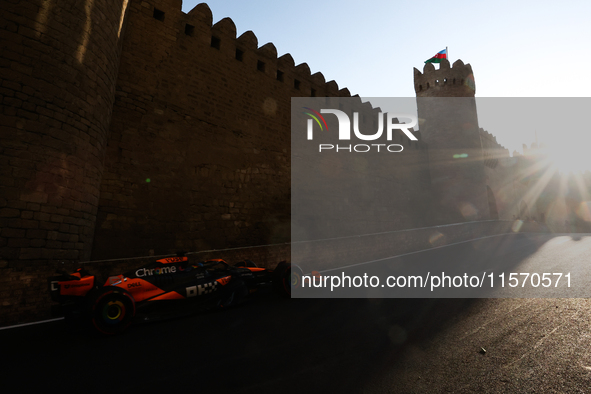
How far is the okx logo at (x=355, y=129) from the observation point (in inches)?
555

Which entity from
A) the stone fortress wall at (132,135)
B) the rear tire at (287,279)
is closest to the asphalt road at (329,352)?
the rear tire at (287,279)

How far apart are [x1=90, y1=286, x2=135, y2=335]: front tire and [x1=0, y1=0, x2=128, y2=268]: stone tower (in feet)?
8.11

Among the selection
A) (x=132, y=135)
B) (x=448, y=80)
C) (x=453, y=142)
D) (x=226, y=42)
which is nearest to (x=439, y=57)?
(x=448, y=80)

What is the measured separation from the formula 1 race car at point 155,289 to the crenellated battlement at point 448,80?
23.6 metres

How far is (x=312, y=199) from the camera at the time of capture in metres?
12.9

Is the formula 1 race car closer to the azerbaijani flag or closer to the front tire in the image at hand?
the front tire

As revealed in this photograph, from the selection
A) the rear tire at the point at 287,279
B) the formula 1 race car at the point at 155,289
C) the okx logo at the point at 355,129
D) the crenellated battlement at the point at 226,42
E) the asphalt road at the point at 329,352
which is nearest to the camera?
the asphalt road at the point at 329,352

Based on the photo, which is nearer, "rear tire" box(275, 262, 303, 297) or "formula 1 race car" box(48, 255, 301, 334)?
"formula 1 race car" box(48, 255, 301, 334)

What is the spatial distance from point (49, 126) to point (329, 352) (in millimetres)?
6426

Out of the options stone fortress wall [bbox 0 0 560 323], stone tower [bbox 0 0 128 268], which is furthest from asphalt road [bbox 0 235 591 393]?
stone fortress wall [bbox 0 0 560 323]

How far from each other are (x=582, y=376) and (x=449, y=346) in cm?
102

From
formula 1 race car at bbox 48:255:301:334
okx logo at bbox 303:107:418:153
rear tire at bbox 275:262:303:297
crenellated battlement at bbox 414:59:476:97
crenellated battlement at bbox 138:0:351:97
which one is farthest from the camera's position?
crenellated battlement at bbox 414:59:476:97

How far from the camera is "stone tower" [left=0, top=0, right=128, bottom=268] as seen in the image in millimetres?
4961

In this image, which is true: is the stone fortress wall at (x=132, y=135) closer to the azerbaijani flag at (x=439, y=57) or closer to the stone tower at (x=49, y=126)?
the stone tower at (x=49, y=126)
